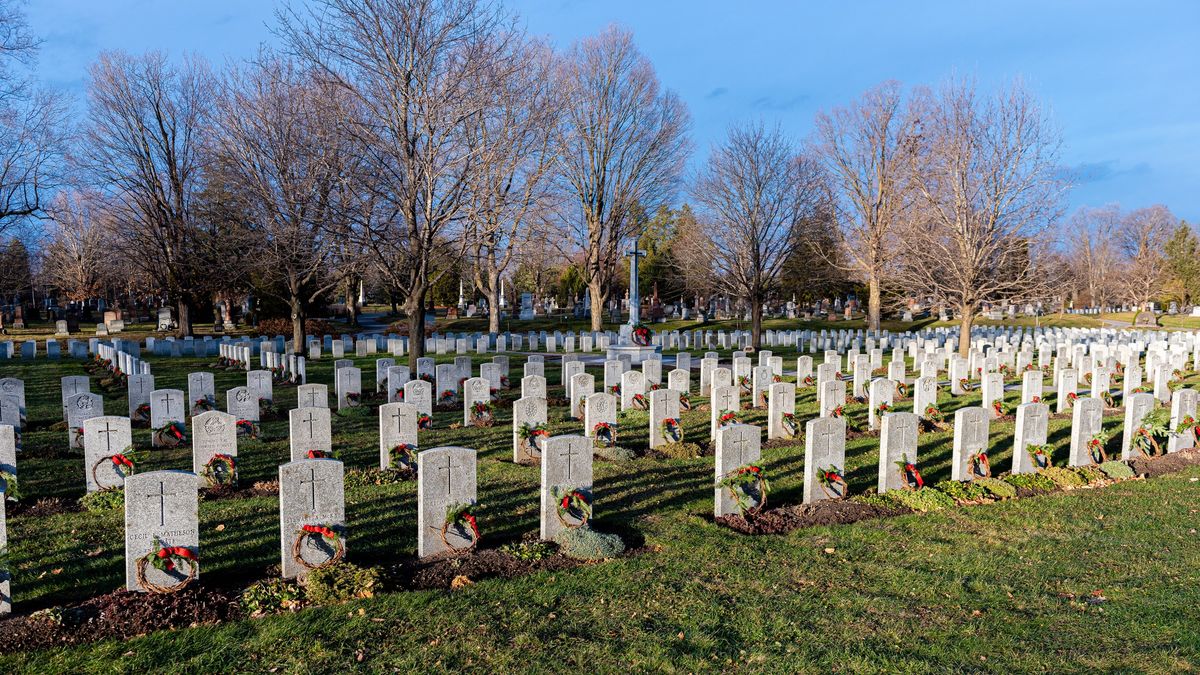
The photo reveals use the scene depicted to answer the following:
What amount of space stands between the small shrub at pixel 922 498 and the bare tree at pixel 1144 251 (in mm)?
66508

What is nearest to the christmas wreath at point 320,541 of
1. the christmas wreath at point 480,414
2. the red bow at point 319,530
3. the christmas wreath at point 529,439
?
the red bow at point 319,530

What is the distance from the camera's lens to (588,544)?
664cm

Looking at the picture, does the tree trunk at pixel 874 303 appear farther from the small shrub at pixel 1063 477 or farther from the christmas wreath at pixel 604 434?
the christmas wreath at pixel 604 434

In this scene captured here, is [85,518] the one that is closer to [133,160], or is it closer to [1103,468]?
[1103,468]

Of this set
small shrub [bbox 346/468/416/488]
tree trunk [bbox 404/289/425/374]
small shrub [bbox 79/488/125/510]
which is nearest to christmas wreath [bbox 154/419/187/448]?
small shrub [bbox 79/488/125/510]

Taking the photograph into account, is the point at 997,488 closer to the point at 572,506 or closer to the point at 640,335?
the point at 572,506

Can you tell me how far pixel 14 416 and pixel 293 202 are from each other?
10407mm

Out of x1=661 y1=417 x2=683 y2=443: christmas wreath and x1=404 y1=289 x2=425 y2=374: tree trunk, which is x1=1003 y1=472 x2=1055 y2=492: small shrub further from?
x1=404 y1=289 x2=425 y2=374: tree trunk

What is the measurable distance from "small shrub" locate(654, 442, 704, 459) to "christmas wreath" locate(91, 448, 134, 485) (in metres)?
6.84

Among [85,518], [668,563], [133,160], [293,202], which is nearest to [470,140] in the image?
[293,202]

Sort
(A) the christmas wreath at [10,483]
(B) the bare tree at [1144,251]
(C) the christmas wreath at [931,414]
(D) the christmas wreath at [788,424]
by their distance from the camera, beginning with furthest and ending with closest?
(B) the bare tree at [1144,251]
(C) the christmas wreath at [931,414]
(D) the christmas wreath at [788,424]
(A) the christmas wreath at [10,483]

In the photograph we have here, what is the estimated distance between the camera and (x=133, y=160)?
33938 millimetres

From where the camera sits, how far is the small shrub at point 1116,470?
31.6 feet

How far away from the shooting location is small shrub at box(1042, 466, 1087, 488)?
916 centimetres
